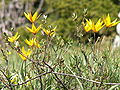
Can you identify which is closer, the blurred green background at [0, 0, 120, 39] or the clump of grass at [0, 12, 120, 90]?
the clump of grass at [0, 12, 120, 90]

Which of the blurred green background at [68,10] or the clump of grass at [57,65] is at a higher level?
the blurred green background at [68,10]

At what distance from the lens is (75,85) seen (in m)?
1.79

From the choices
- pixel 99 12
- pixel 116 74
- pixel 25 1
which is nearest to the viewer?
pixel 116 74

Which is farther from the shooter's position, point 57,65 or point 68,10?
point 68,10

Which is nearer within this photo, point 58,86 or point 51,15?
point 58,86

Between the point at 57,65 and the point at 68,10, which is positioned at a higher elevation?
the point at 68,10

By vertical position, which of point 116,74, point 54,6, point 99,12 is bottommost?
point 116,74

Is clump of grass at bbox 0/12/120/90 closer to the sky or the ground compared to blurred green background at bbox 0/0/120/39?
closer to the ground

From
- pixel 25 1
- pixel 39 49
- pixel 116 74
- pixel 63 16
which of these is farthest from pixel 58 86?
pixel 25 1

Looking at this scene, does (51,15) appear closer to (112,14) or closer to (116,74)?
(112,14)

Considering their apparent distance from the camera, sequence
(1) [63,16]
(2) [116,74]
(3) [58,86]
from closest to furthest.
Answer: (3) [58,86], (2) [116,74], (1) [63,16]

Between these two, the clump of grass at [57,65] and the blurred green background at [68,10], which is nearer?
the clump of grass at [57,65]

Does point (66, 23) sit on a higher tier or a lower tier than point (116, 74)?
higher

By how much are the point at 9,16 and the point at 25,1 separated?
98 cm
